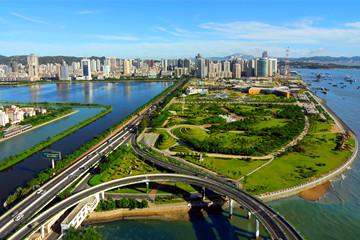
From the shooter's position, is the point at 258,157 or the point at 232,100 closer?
the point at 258,157

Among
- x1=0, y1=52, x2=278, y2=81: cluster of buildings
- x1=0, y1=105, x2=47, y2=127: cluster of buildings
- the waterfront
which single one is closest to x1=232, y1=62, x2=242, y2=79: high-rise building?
x1=0, y1=52, x2=278, y2=81: cluster of buildings

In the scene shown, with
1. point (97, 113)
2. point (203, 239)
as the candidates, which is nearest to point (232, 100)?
point (97, 113)

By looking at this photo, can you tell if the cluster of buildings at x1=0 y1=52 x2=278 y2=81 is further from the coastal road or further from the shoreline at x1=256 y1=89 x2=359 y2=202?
the coastal road

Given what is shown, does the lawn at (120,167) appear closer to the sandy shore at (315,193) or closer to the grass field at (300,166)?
the grass field at (300,166)

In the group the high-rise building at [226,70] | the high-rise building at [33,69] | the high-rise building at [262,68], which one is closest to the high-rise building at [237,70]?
the high-rise building at [226,70]

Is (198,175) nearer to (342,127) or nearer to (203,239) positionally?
(203,239)
